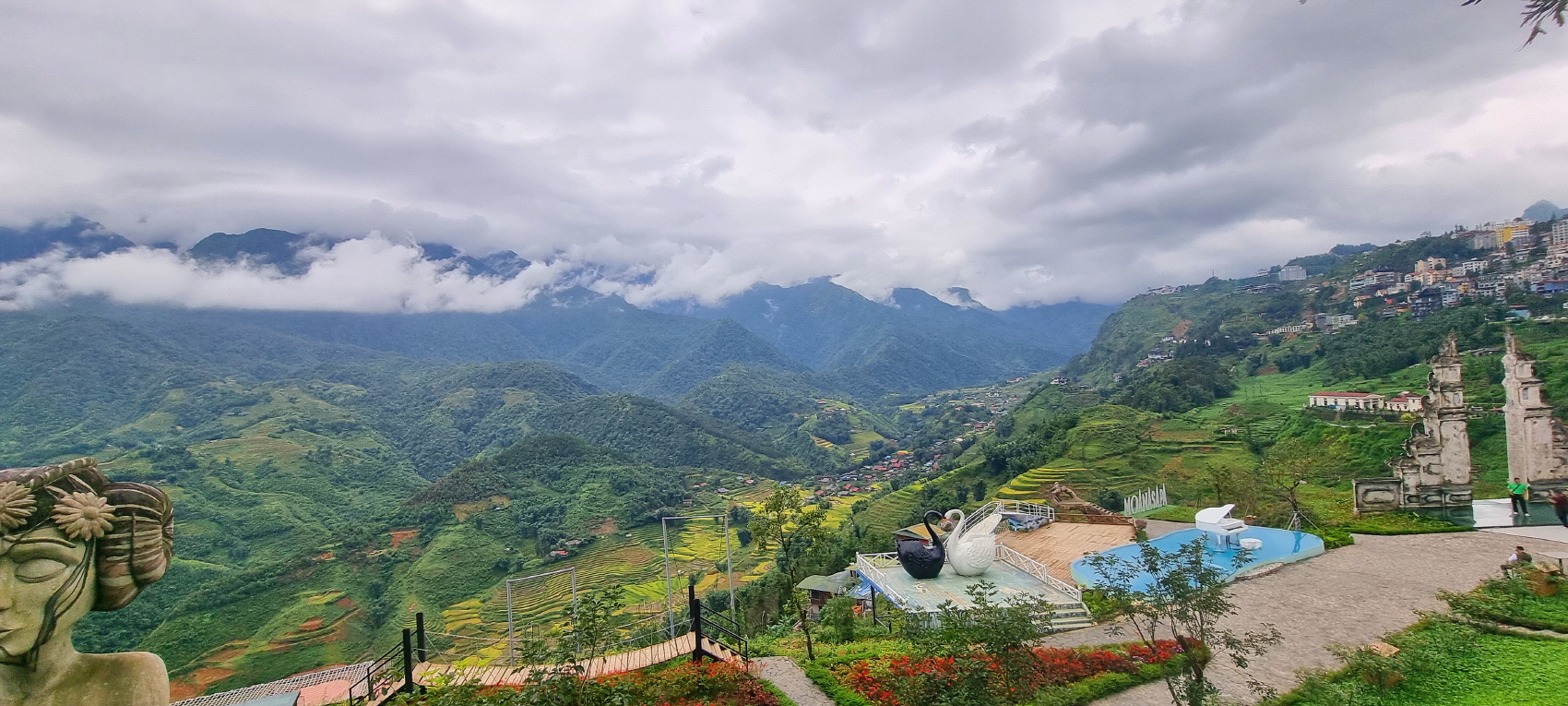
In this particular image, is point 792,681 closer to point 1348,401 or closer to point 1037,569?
point 1037,569

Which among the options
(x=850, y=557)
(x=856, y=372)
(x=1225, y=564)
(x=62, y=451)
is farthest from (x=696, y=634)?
(x=856, y=372)

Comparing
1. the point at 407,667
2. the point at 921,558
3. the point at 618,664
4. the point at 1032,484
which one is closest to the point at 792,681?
the point at 618,664

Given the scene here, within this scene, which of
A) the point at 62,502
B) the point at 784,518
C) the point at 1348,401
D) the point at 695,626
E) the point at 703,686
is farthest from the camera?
the point at 1348,401

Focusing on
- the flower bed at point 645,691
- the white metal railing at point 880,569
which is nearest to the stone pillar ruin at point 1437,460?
the white metal railing at point 880,569

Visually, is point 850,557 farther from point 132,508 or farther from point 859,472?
point 859,472

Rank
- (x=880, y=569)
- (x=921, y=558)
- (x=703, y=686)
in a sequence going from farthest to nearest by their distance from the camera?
(x=880, y=569) < (x=921, y=558) < (x=703, y=686)

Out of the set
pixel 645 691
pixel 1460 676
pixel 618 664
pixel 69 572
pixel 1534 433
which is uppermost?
pixel 69 572

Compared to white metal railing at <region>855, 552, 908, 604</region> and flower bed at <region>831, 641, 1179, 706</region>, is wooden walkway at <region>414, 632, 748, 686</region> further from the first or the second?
white metal railing at <region>855, 552, 908, 604</region>

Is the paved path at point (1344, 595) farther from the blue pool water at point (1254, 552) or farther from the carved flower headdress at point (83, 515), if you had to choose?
the carved flower headdress at point (83, 515)
